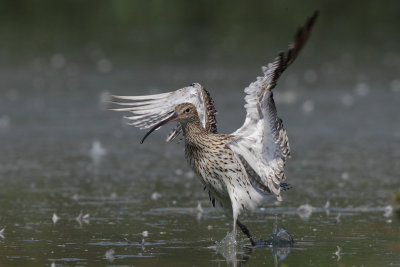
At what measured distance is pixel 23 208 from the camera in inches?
389

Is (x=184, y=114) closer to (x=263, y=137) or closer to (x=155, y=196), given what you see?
(x=263, y=137)

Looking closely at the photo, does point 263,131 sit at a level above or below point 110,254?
above

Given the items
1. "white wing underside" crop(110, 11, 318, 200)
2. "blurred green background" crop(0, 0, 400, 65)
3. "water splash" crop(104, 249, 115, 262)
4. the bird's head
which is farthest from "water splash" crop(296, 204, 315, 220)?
"blurred green background" crop(0, 0, 400, 65)

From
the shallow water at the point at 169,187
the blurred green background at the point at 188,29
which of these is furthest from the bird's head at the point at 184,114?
the blurred green background at the point at 188,29

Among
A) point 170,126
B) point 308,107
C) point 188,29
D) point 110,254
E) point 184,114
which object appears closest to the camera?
point 110,254

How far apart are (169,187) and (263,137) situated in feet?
10.7

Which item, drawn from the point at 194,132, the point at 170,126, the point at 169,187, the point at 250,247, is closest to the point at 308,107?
the point at 170,126

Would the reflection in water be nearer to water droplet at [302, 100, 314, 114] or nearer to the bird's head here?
the bird's head

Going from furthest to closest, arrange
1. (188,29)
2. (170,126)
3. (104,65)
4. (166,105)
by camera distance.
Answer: (188,29) → (104,65) → (170,126) → (166,105)

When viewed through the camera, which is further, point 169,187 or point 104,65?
point 104,65

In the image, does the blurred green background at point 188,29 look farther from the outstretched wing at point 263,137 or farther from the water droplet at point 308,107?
the outstretched wing at point 263,137

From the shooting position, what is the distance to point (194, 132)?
8.47m

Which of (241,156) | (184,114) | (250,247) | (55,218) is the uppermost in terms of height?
(184,114)

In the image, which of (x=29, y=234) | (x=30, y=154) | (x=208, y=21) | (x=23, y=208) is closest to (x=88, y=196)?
(x=23, y=208)
